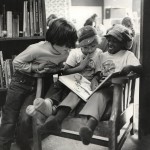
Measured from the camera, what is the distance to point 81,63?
176 cm

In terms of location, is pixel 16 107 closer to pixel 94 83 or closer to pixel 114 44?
pixel 94 83

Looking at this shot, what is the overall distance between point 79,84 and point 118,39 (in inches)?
16.6

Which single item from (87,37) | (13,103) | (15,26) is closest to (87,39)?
(87,37)

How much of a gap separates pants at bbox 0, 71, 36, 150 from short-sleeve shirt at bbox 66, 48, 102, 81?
357 mm

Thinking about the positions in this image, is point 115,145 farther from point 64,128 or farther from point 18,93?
point 18,93

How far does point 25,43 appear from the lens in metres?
2.11

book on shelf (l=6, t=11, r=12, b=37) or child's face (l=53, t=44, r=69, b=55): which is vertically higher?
book on shelf (l=6, t=11, r=12, b=37)

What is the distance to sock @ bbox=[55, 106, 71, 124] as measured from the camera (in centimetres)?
141

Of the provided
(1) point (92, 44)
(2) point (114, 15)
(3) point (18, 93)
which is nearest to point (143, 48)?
(1) point (92, 44)

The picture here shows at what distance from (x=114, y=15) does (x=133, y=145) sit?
523 centimetres

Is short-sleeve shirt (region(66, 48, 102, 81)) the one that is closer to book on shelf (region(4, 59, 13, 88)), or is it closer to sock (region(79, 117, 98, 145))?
book on shelf (region(4, 59, 13, 88))

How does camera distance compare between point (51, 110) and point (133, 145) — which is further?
point (133, 145)

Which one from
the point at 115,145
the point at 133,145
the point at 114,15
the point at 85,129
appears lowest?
the point at 133,145

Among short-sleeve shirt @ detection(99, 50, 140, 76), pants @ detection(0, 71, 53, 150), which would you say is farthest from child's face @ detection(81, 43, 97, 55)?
pants @ detection(0, 71, 53, 150)
